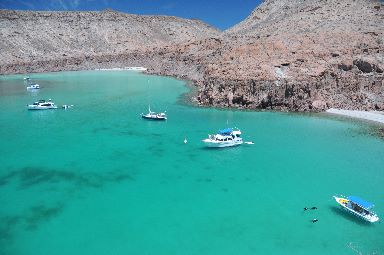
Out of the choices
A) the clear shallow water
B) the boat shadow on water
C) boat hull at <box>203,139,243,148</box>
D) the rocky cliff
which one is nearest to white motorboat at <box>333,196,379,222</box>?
the boat shadow on water

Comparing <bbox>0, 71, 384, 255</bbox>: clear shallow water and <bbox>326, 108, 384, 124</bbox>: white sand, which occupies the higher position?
<bbox>326, 108, 384, 124</bbox>: white sand

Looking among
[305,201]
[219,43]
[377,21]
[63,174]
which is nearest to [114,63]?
[219,43]

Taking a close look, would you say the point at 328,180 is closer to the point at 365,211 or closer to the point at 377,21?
the point at 365,211

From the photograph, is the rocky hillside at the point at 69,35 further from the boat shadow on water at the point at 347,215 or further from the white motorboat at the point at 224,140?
the boat shadow on water at the point at 347,215

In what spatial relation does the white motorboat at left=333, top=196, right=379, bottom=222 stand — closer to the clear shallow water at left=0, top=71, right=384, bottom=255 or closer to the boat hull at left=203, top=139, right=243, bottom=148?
the clear shallow water at left=0, top=71, right=384, bottom=255

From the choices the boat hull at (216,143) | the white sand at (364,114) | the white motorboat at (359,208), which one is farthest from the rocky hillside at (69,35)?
the white motorboat at (359,208)

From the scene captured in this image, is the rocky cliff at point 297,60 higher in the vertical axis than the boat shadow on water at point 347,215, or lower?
higher

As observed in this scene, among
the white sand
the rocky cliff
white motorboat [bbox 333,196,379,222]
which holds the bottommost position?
white motorboat [bbox 333,196,379,222]
